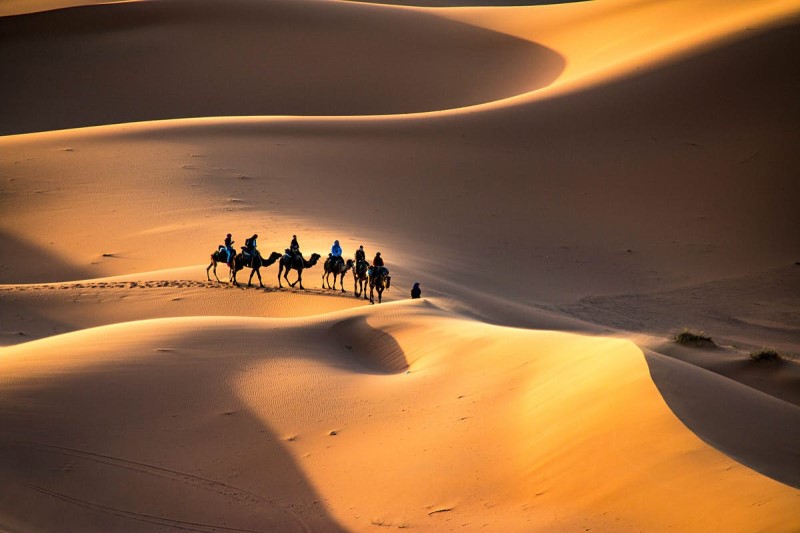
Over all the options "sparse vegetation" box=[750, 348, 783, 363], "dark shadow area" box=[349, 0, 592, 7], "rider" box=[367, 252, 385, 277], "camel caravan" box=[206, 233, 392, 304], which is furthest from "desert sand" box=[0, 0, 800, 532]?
"dark shadow area" box=[349, 0, 592, 7]

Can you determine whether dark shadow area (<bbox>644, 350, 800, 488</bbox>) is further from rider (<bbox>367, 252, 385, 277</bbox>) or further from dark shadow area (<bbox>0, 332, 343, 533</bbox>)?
rider (<bbox>367, 252, 385, 277</bbox>)

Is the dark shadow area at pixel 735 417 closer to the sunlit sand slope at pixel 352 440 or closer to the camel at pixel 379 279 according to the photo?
the sunlit sand slope at pixel 352 440

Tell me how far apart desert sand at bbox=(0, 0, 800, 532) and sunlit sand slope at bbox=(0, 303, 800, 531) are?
0.13 ft

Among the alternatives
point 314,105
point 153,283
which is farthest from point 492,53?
point 153,283

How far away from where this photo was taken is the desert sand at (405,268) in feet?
32.0

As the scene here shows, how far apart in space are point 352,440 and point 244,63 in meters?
41.7

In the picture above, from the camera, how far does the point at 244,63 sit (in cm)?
5006

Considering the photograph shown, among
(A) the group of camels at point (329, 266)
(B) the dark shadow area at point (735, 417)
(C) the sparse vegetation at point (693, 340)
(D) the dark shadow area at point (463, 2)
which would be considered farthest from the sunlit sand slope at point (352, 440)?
(D) the dark shadow area at point (463, 2)

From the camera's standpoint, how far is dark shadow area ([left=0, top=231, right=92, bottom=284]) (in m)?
23.5

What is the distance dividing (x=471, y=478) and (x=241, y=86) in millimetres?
41344

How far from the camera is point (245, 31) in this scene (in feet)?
171

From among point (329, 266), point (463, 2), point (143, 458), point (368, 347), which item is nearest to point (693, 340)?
point (368, 347)

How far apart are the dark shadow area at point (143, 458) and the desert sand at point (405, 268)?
0.13 feet

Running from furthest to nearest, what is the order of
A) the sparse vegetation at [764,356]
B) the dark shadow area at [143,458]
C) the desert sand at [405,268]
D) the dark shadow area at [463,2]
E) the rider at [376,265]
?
1. the dark shadow area at [463,2]
2. the rider at [376,265]
3. the sparse vegetation at [764,356]
4. the desert sand at [405,268]
5. the dark shadow area at [143,458]
